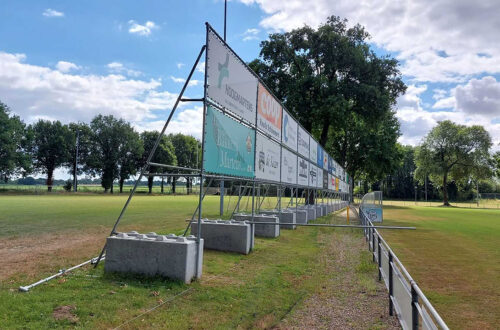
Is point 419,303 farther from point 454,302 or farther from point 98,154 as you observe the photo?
point 98,154

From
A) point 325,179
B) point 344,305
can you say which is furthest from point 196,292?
point 325,179

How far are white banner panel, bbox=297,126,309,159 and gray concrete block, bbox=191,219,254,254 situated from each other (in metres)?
7.10

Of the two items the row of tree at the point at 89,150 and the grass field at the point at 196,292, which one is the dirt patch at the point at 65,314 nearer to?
the grass field at the point at 196,292

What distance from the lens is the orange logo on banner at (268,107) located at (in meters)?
10.6

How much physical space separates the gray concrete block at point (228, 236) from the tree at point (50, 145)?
6851 centimetres

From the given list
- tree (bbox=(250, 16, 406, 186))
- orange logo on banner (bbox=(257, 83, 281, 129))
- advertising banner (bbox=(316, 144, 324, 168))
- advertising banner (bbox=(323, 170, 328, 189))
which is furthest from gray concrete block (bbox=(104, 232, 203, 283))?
tree (bbox=(250, 16, 406, 186))

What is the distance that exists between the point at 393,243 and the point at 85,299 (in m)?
11.6

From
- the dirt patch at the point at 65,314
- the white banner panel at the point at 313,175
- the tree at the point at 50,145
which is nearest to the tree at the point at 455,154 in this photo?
the white banner panel at the point at 313,175

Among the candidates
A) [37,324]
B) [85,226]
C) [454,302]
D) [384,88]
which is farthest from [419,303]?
[384,88]

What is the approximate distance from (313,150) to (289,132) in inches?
242

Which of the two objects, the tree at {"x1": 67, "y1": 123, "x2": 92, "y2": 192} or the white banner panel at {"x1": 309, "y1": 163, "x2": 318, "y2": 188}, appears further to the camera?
the tree at {"x1": 67, "y1": 123, "x2": 92, "y2": 192}

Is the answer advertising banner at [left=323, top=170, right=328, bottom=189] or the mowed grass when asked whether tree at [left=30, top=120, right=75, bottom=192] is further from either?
the mowed grass

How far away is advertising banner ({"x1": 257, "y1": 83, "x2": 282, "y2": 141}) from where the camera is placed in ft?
34.6

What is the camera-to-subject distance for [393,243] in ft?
45.5
